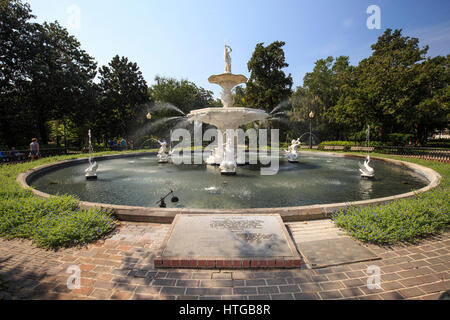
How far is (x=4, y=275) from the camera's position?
3018 millimetres

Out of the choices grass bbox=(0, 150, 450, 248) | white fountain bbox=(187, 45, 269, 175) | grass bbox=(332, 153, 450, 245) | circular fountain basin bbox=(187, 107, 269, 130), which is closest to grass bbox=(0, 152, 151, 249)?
grass bbox=(0, 150, 450, 248)

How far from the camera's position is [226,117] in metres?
12.6

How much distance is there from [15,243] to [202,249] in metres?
3.65

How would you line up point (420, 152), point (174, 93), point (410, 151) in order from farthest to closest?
1. point (174, 93)
2. point (410, 151)
3. point (420, 152)

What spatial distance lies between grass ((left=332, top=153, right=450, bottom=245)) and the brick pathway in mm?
232

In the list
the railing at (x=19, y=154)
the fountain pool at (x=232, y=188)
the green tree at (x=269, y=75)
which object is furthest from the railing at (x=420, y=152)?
the railing at (x=19, y=154)

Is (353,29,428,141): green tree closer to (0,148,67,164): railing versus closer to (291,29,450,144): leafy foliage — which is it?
(291,29,450,144): leafy foliage

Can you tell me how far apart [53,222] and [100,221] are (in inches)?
35.2

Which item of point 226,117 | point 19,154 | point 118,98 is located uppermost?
point 118,98

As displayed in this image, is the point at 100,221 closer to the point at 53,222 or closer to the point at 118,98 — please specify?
the point at 53,222

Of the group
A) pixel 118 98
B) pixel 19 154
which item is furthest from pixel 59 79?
pixel 19 154

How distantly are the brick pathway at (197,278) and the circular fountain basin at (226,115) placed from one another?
31.1 feet

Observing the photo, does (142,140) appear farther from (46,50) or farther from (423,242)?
(423,242)

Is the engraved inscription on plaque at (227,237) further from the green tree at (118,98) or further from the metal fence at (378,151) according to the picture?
the green tree at (118,98)
